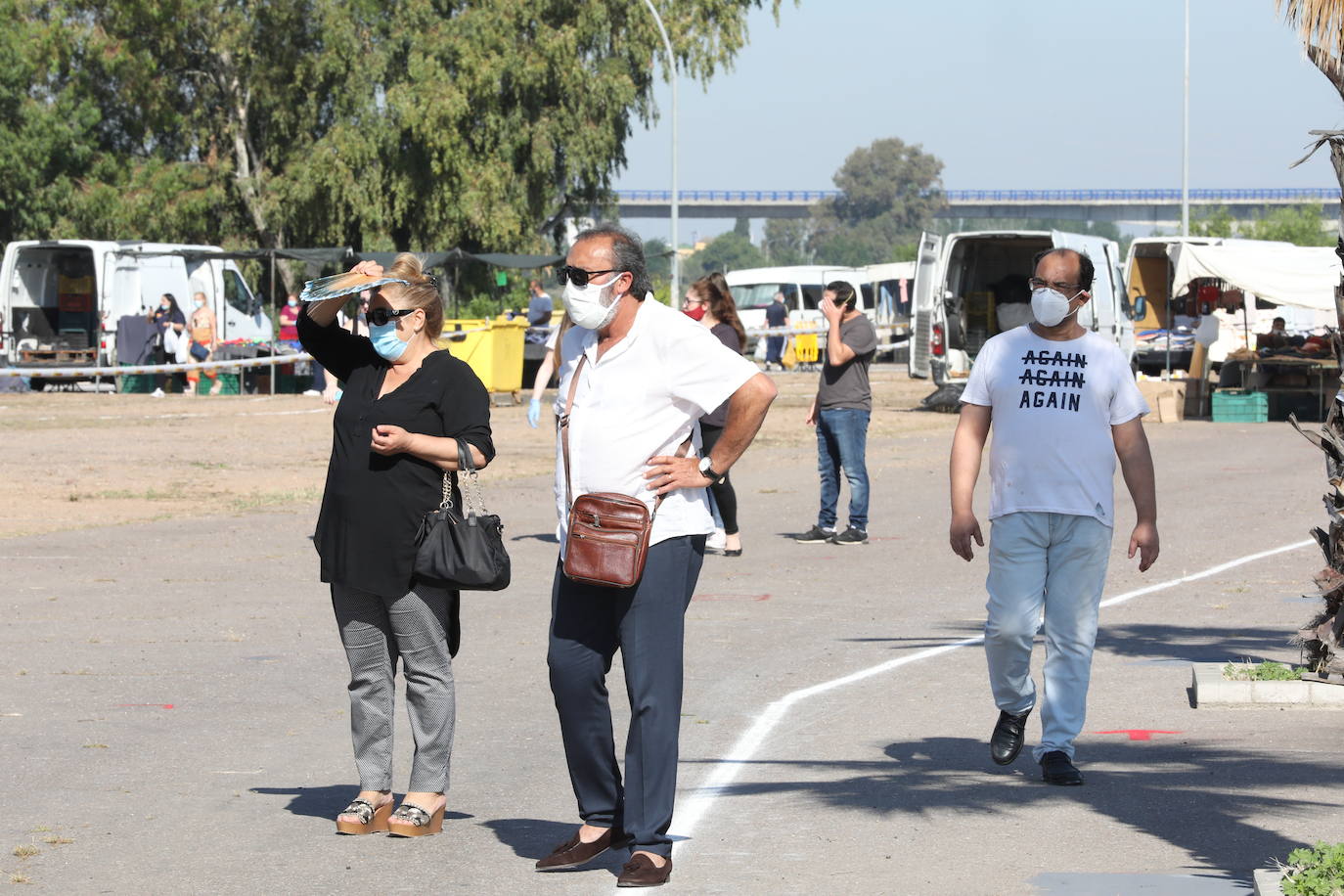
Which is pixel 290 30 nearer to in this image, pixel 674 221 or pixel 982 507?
pixel 674 221

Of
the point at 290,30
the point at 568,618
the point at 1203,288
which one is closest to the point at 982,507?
the point at 568,618

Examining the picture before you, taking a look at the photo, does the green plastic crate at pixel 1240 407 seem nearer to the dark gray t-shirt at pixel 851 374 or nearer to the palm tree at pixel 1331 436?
the dark gray t-shirt at pixel 851 374

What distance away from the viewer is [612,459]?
5.27 metres

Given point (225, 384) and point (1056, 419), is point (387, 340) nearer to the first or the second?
point (1056, 419)

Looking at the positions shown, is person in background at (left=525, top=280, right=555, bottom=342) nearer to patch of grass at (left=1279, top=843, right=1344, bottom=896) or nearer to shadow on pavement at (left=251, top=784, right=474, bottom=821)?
shadow on pavement at (left=251, top=784, right=474, bottom=821)

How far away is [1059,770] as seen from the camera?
6.48 m

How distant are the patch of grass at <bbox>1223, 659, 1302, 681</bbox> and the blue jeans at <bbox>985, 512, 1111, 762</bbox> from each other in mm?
1676

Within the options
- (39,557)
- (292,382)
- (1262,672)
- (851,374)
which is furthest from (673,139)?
(1262,672)

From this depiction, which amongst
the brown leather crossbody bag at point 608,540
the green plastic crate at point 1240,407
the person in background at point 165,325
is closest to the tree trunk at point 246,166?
the person in background at point 165,325

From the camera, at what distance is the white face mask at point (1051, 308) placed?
21.6 feet

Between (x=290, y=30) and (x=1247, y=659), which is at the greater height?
(x=290, y=30)

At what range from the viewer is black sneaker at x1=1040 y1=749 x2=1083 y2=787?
6.49m

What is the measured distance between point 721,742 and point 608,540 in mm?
2392

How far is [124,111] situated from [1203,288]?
28749 mm
